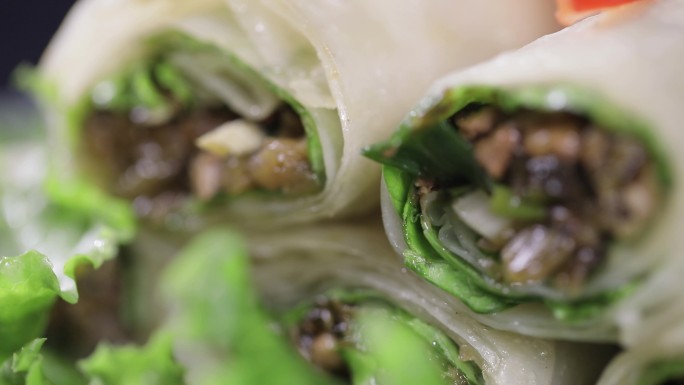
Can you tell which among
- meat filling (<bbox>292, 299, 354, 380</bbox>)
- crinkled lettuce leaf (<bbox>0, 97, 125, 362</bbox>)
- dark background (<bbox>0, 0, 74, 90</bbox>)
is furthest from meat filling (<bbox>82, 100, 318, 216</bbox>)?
dark background (<bbox>0, 0, 74, 90</bbox>)

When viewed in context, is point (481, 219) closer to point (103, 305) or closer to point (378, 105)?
point (378, 105)

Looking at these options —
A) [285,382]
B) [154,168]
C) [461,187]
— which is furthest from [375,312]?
[154,168]

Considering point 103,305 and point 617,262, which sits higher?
point 617,262

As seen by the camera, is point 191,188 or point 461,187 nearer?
point 461,187

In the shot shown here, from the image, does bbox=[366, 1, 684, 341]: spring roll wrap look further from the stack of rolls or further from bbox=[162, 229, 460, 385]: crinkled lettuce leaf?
bbox=[162, 229, 460, 385]: crinkled lettuce leaf

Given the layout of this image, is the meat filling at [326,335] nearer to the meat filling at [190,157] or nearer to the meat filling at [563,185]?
the meat filling at [190,157]

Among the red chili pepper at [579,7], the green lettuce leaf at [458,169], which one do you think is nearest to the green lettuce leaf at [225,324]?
the green lettuce leaf at [458,169]
